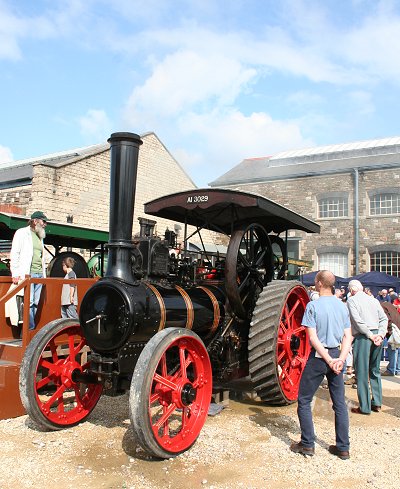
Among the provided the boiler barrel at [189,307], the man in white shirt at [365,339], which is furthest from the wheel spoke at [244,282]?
the man in white shirt at [365,339]

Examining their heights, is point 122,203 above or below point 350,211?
below

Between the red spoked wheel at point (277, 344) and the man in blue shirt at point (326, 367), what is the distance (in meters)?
0.94

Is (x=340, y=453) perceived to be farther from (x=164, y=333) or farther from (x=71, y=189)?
(x=71, y=189)

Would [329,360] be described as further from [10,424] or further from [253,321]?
[10,424]

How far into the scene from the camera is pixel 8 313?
17.1 ft

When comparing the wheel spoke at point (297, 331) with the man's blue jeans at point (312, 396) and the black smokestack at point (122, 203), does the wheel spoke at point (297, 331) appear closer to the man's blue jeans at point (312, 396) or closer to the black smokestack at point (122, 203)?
the man's blue jeans at point (312, 396)

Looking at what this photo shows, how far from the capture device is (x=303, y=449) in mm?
3436

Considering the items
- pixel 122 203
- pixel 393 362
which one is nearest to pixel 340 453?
pixel 122 203

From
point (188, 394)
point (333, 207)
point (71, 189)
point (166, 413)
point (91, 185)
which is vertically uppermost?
point (333, 207)

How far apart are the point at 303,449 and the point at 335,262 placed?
15629 millimetres

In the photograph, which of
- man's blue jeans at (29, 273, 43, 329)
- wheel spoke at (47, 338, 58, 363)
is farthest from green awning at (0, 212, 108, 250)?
wheel spoke at (47, 338, 58, 363)

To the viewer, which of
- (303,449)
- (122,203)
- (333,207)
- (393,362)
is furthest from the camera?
(333,207)

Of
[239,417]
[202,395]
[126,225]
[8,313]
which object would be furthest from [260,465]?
[8,313]

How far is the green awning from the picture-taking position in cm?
591
